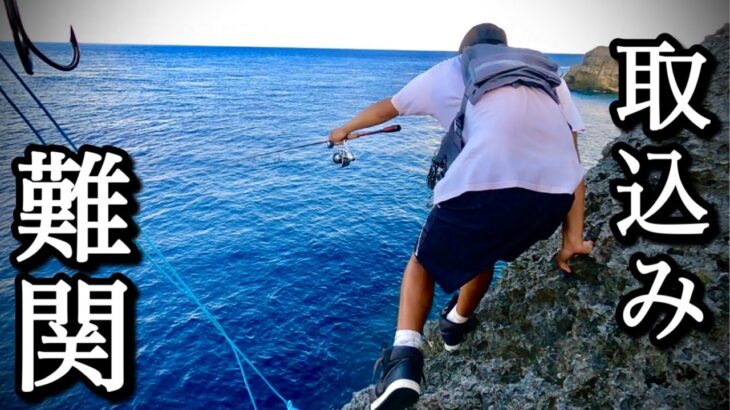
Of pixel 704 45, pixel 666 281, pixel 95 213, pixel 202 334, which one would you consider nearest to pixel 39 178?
pixel 95 213

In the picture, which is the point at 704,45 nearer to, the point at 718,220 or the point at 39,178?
the point at 718,220

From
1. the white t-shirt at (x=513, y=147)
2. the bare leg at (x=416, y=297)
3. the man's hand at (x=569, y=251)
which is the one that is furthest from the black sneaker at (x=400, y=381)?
the man's hand at (x=569, y=251)

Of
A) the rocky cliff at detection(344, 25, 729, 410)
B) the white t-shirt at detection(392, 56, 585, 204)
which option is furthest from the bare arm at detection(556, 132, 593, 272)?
the white t-shirt at detection(392, 56, 585, 204)

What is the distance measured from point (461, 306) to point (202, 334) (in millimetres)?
14813

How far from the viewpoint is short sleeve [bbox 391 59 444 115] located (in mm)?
2979

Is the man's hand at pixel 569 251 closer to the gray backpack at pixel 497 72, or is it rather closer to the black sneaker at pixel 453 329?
the black sneaker at pixel 453 329

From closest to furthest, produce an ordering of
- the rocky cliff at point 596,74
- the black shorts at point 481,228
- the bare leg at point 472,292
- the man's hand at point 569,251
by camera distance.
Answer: the black shorts at point 481,228, the bare leg at point 472,292, the man's hand at point 569,251, the rocky cliff at point 596,74

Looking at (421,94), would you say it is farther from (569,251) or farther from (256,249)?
(256,249)

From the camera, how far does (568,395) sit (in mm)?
3742

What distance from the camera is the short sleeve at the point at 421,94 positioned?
2.98 meters

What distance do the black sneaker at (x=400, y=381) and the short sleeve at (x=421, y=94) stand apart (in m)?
1.93

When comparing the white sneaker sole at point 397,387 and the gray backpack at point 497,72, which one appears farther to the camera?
Result: the white sneaker sole at point 397,387

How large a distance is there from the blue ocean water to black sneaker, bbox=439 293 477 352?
4463 millimetres

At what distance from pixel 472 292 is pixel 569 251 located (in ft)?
3.74
